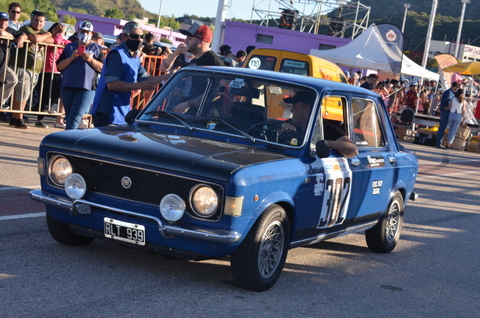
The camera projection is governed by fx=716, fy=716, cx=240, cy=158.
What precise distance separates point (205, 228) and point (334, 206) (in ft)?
5.25

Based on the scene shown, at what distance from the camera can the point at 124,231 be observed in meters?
5.02

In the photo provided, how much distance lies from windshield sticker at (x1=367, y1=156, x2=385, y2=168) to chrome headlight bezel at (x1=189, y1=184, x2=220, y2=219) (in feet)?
7.59

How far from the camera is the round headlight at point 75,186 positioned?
521 centimetres

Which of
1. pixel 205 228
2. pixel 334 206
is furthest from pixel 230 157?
pixel 334 206

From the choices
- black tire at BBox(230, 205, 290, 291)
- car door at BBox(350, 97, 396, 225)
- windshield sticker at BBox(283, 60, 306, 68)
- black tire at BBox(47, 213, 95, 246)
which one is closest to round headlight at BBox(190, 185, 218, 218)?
black tire at BBox(230, 205, 290, 291)

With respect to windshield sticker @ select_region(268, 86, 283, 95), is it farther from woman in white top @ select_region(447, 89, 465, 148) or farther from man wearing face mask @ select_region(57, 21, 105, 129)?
woman in white top @ select_region(447, 89, 465, 148)

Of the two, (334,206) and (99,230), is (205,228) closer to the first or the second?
(99,230)

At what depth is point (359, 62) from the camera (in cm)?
2525

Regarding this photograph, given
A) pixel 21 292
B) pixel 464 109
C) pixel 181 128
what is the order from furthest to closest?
pixel 464 109
pixel 181 128
pixel 21 292

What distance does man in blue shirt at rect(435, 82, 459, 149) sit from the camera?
77.9 feet

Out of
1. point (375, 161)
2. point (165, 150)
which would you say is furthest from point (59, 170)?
point (375, 161)

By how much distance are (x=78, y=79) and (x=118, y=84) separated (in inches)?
92.5

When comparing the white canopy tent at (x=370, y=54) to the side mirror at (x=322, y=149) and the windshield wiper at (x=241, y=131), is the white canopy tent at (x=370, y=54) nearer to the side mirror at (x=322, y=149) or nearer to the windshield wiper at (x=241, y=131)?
the windshield wiper at (x=241, y=131)

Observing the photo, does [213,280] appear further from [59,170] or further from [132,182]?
[59,170]
